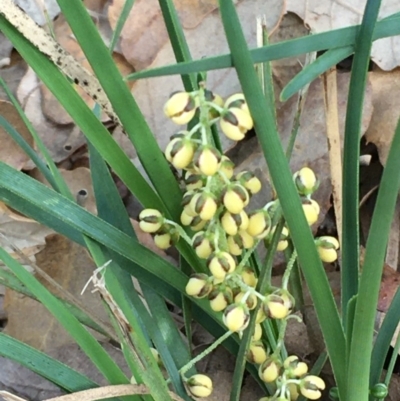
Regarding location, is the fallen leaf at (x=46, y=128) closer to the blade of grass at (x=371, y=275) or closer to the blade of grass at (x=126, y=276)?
the blade of grass at (x=126, y=276)

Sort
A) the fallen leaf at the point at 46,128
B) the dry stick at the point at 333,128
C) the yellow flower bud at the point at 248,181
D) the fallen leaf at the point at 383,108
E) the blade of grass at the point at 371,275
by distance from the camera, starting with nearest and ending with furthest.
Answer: the blade of grass at the point at 371,275
the yellow flower bud at the point at 248,181
the dry stick at the point at 333,128
the fallen leaf at the point at 383,108
the fallen leaf at the point at 46,128

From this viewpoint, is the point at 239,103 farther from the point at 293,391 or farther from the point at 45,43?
the point at 293,391

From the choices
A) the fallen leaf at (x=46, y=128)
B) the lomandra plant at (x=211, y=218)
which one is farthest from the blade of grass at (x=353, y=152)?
the fallen leaf at (x=46, y=128)

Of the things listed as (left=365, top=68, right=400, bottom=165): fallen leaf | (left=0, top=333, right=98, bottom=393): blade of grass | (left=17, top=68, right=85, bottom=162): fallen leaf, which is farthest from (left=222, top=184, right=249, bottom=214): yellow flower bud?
Answer: (left=17, top=68, right=85, bottom=162): fallen leaf

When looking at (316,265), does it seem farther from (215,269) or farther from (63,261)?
(63,261)

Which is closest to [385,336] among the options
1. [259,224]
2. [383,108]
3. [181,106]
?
Result: [259,224]

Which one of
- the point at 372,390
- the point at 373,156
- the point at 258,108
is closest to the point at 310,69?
the point at 258,108

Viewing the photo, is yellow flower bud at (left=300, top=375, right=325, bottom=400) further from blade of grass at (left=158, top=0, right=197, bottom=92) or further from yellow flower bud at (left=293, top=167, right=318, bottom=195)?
blade of grass at (left=158, top=0, right=197, bottom=92)
